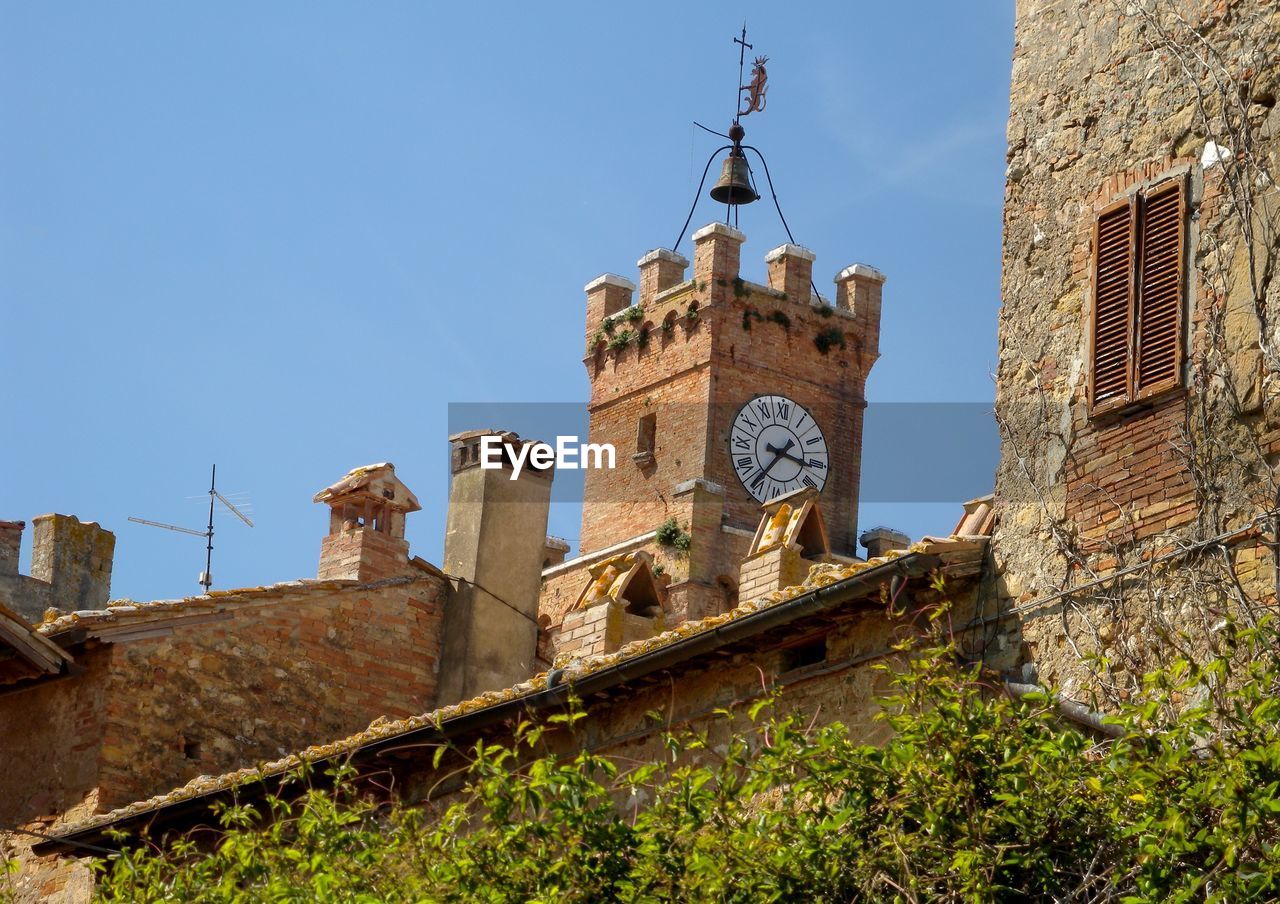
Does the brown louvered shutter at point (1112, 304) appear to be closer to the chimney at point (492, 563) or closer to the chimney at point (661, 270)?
the chimney at point (492, 563)

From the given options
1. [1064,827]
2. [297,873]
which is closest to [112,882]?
[297,873]

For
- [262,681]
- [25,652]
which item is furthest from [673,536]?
[25,652]

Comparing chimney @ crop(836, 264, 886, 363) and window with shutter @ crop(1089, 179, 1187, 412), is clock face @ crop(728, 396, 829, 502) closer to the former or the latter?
chimney @ crop(836, 264, 886, 363)

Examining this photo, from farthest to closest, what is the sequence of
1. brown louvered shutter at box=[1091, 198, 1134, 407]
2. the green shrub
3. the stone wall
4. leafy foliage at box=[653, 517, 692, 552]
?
1. the green shrub
2. leafy foliage at box=[653, 517, 692, 552]
3. the stone wall
4. brown louvered shutter at box=[1091, 198, 1134, 407]

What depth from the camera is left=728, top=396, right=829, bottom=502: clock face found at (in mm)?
50000

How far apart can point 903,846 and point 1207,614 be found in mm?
2484

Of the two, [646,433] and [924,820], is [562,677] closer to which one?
[924,820]

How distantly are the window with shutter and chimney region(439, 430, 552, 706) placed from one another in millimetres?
8131

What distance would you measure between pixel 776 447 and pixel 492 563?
105ft

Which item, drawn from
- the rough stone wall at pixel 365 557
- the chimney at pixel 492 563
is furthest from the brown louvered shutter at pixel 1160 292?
the rough stone wall at pixel 365 557

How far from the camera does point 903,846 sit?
870 centimetres

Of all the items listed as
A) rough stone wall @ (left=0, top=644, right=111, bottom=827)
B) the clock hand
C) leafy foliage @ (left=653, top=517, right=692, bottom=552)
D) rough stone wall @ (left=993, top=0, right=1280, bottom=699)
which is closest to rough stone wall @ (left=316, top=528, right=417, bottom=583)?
rough stone wall @ (left=0, top=644, right=111, bottom=827)

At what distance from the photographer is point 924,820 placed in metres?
8.80

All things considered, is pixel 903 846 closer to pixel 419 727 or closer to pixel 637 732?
pixel 637 732
